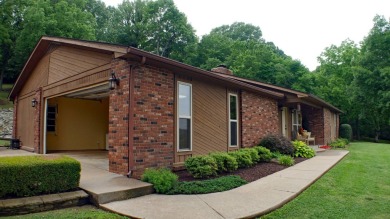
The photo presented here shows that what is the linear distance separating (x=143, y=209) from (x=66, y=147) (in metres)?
8.76

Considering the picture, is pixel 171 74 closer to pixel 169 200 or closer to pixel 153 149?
pixel 153 149

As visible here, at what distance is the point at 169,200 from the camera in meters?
5.01

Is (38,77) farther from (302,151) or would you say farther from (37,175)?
(302,151)

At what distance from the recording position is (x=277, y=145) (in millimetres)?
10672

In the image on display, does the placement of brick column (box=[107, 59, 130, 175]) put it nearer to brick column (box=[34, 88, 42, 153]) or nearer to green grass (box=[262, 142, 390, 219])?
green grass (box=[262, 142, 390, 219])

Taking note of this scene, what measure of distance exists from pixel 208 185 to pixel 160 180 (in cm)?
103

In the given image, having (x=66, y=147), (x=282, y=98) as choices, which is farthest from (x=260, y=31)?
(x=66, y=147)

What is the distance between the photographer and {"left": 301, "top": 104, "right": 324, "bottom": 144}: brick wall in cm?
1717

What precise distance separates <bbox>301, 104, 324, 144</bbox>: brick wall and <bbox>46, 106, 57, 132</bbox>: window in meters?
13.9

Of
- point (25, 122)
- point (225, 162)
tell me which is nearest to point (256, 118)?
point (225, 162)

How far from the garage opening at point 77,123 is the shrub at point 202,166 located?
5899 mm

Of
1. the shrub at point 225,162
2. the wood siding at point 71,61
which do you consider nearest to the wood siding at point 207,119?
the shrub at point 225,162

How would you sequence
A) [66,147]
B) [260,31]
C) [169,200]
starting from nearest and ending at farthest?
1. [169,200]
2. [66,147]
3. [260,31]

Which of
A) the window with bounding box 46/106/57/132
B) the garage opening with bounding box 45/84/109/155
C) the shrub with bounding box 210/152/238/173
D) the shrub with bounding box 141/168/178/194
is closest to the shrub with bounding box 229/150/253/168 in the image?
the shrub with bounding box 210/152/238/173
